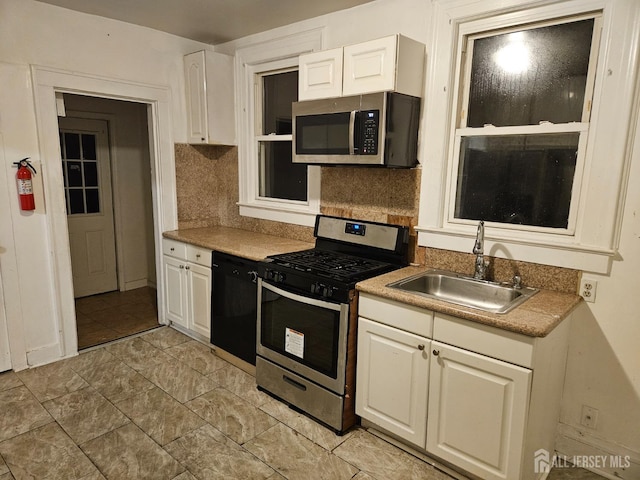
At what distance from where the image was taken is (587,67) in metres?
2.06

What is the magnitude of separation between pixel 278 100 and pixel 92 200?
8.05ft

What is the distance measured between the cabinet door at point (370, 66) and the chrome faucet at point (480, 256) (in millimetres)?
919

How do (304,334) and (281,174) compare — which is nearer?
(304,334)

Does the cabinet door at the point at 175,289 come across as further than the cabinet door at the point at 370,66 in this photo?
Yes

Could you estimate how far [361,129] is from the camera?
241cm

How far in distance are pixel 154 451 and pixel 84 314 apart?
7.92ft

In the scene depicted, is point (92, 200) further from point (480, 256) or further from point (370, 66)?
point (480, 256)

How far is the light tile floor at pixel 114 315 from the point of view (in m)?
3.62

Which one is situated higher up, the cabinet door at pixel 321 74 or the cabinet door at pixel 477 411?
the cabinet door at pixel 321 74

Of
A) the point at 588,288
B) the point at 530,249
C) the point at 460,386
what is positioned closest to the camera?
the point at 460,386

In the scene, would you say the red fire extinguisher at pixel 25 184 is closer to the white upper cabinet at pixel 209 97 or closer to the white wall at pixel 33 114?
the white wall at pixel 33 114

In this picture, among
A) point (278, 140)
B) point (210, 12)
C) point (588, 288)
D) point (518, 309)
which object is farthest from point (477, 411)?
point (210, 12)

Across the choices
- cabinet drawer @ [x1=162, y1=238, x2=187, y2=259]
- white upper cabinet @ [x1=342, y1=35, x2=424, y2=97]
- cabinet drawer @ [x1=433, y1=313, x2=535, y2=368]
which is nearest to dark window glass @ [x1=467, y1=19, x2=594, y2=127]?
white upper cabinet @ [x1=342, y1=35, x2=424, y2=97]

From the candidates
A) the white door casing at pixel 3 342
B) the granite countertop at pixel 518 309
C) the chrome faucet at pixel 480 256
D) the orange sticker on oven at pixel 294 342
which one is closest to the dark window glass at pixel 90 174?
the white door casing at pixel 3 342
